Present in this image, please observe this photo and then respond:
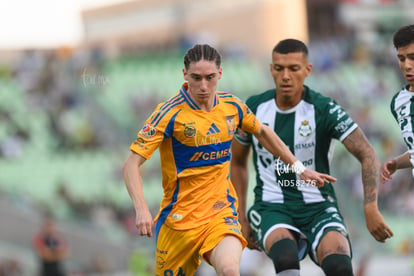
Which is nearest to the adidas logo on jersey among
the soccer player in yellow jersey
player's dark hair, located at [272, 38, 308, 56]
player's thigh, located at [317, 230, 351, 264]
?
the soccer player in yellow jersey

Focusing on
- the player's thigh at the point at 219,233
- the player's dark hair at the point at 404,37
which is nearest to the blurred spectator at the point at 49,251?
the player's thigh at the point at 219,233

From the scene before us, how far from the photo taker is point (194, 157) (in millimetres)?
6062

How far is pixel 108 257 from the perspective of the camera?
59.6 feet

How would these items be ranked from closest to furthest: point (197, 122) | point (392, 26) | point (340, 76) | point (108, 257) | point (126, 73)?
1. point (197, 122)
2. point (108, 257)
3. point (126, 73)
4. point (340, 76)
5. point (392, 26)

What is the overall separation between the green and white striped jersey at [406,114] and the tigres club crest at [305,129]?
900 millimetres

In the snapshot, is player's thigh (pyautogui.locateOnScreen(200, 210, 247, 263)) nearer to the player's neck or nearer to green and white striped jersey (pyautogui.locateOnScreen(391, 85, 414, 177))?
the player's neck

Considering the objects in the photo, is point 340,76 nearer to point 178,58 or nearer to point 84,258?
point 178,58

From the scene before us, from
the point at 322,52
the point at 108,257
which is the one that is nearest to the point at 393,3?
the point at 322,52

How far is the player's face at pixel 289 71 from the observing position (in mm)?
6562

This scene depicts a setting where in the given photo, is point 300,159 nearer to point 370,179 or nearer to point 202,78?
point 370,179

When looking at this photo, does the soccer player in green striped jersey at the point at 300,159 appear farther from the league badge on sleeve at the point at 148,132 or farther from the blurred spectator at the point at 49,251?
the blurred spectator at the point at 49,251

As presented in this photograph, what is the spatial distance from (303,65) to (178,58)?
1904 centimetres

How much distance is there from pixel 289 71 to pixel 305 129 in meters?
0.55

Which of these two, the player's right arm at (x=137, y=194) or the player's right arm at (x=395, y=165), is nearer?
the player's right arm at (x=137, y=194)
